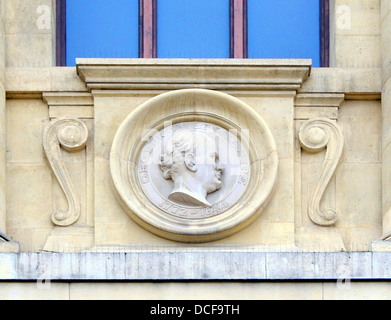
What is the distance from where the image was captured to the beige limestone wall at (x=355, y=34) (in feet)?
64.2

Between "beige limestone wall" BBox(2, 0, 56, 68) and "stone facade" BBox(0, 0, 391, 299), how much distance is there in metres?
0.01

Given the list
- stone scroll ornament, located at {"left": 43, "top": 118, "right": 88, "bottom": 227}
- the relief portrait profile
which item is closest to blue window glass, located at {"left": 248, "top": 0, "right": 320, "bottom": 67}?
the relief portrait profile

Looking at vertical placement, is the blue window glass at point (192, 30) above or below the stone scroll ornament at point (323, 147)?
above

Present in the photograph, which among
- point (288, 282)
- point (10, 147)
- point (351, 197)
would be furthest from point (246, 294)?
point (10, 147)

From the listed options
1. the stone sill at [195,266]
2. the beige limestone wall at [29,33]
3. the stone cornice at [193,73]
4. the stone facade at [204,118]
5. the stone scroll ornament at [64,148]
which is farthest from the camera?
the beige limestone wall at [29,33]

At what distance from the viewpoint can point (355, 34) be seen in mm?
19688

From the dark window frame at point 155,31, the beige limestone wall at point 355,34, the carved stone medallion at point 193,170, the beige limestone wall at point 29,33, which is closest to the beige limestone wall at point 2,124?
the beige limestone wall at point 29,33

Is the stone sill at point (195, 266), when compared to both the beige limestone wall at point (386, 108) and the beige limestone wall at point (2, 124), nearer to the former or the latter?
the beige limestone wall at point (386, 108)

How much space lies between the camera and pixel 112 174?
18.7m

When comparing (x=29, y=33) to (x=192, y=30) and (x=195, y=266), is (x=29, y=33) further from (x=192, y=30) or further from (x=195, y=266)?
(x=195, y=266)

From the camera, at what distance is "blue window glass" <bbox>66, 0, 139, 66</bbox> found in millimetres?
19984

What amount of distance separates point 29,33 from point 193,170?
3216mm

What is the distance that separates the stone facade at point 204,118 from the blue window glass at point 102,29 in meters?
0.51

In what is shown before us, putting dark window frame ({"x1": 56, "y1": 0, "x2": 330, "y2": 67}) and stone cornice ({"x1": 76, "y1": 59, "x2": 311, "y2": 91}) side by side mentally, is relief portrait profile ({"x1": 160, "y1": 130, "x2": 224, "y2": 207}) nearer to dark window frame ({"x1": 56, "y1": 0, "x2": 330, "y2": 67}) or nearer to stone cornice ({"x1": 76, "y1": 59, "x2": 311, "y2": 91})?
stone cornice ({"x1": 76, "y1": 59, "x2": 311, "y2": 91})
